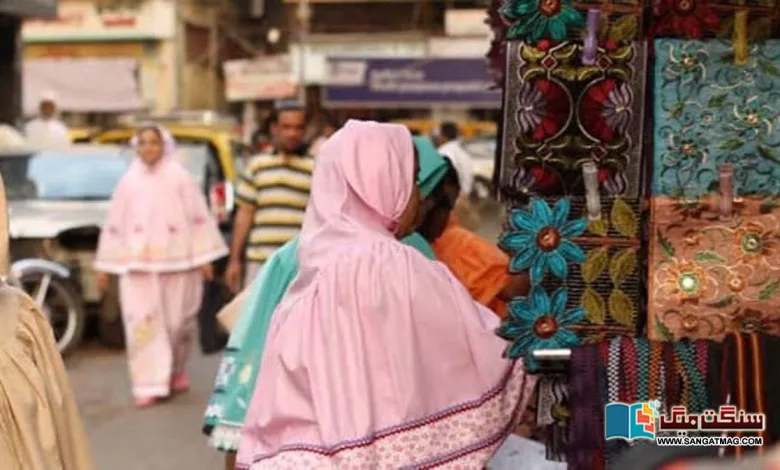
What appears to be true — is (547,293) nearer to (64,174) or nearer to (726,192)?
(726,192)

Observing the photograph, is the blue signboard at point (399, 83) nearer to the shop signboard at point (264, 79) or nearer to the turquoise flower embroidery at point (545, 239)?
the shop signboard at point (264, 79)

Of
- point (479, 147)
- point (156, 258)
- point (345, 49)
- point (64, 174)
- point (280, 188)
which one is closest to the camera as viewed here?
point (280, 188)

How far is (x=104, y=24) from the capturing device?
3134cm

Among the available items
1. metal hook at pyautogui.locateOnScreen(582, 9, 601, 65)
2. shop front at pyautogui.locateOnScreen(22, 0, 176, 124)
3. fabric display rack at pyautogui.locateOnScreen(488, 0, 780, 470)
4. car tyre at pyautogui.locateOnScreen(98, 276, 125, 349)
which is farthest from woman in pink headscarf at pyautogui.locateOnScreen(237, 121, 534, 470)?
shop front at pyautogui.locateOnScreen(22, 0, 176, 124)

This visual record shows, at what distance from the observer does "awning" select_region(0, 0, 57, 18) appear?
53.3 ft

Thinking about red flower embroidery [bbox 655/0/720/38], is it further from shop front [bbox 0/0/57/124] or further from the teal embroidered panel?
shop front [bbox 0/0/57/124]

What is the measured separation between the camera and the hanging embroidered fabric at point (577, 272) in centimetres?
314

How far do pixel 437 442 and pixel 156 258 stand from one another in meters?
5.82

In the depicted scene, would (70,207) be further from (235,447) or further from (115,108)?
(115,108)

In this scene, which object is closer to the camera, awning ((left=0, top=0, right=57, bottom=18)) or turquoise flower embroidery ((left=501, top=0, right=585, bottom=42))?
turquoise flower embroidery ((left=501, top=0, right=585, bottom=42))

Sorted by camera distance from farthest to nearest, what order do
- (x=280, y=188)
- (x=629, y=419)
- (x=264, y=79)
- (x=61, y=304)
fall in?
(x=264, y=79) < (x=61, y=304) < (x=280, y=188) < (x=629, y=419)

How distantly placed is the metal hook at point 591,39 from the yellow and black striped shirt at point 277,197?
4256 millimetres

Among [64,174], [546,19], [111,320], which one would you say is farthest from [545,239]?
[64,174]

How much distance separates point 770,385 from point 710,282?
0.96 ft
